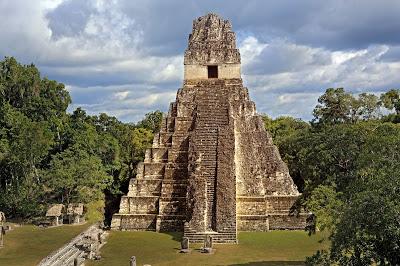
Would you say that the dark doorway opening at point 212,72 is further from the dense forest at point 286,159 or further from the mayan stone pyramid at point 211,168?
the dense forest at point 286,159

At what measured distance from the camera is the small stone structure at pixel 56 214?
26.9 meters

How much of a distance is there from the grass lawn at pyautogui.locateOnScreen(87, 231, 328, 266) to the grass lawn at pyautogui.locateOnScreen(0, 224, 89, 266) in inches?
80.4

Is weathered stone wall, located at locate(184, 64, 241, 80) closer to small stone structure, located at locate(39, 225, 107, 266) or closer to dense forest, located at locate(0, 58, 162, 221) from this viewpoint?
dense forest, located at locate(0, 58, 162, 221)

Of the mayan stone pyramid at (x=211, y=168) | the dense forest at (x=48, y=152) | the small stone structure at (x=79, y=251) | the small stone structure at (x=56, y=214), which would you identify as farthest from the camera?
the dense forest at (x=48, y=152)

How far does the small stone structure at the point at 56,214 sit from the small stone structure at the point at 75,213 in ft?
1.55

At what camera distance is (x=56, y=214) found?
26.9 meters

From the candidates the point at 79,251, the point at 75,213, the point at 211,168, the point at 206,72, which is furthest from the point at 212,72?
the point at 79,251

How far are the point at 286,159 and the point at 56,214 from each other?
1549cm

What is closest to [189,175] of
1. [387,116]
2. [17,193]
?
[17,193]

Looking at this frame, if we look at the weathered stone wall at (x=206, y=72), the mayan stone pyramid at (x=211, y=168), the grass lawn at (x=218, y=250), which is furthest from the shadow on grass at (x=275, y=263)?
the weathered stone wall at (x=206, y=72)

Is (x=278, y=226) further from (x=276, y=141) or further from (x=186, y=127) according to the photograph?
(x=276, y=141)

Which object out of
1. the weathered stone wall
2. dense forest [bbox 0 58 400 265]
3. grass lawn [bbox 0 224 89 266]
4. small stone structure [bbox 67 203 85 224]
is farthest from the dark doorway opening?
grass lawn [bbox 0 224 89 266]

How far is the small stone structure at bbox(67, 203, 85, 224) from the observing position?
27606 millimetres

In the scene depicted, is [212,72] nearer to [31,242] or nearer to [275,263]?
[31,242]
